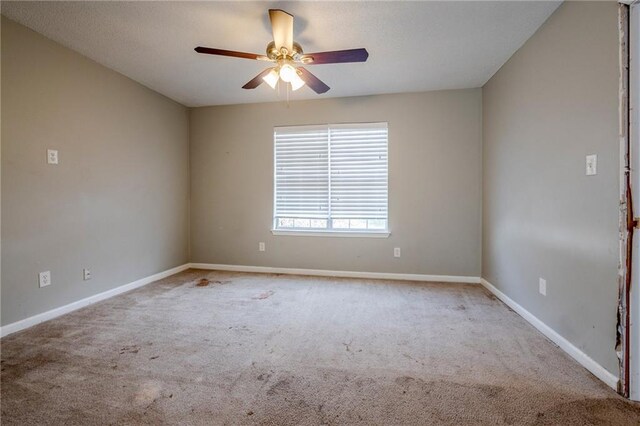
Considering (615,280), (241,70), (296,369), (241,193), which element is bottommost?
(296,369)

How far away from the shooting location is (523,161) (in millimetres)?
2572

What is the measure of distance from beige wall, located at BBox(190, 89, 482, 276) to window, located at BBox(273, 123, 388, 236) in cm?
12

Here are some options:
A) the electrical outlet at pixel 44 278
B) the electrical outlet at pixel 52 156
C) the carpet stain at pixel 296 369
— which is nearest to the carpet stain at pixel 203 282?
the carpet stain at pixel 296 369

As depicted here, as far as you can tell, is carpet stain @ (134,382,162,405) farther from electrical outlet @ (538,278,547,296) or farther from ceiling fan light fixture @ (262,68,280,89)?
electrical outlet @ (538,278,547,296)

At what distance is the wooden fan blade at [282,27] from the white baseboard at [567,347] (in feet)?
9.46

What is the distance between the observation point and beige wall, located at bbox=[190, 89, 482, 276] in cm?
364

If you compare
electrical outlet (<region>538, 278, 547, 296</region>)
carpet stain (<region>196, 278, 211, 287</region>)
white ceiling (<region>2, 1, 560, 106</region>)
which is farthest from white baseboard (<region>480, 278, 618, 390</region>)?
carpet stain (<region>196, 278, 211, 287</region>)

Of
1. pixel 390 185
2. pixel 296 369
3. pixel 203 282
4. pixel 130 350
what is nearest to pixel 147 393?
pixel 130 350

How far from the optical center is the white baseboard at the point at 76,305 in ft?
7.43

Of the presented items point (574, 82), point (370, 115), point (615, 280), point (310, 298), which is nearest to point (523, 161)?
point (574, 82)

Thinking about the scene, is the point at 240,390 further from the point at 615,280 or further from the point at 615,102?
the point at 615,102

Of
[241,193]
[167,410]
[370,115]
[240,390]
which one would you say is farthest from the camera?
[241,193]

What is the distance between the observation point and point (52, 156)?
8.41 ft

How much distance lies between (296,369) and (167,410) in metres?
0.71
